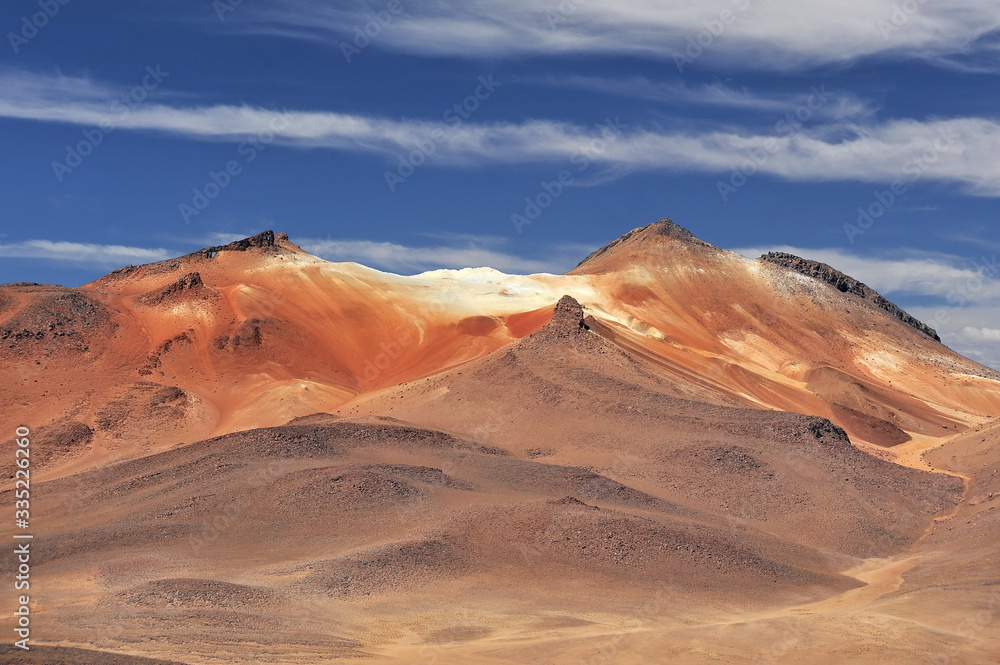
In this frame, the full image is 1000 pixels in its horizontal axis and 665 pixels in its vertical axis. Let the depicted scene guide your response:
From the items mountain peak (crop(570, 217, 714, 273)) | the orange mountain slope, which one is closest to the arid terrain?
the orange mountain slope

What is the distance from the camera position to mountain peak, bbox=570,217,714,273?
10506 centimetres

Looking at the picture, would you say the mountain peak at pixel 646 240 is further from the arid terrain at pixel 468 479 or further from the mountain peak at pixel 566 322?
the mountain peak at pixel 566 322

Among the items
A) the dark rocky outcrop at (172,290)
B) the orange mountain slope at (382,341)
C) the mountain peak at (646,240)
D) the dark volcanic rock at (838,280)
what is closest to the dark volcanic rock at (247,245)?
the orange mountain slope at (382,341)

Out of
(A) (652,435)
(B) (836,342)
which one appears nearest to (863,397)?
(B) (836,342)

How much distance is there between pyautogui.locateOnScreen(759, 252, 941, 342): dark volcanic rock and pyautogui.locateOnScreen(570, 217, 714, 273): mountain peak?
747 centimetres

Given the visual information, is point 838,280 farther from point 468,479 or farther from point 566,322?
point 468,479

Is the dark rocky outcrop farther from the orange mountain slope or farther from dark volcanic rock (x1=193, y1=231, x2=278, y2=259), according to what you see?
dark volcanic rock (x1=193, y1=231, x2=278, y2=259)

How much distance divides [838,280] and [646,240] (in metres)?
19.5

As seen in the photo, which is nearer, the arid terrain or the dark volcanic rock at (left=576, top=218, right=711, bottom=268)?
the arid terrain

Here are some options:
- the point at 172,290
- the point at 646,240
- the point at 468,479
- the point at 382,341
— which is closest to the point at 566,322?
the point at 468,479

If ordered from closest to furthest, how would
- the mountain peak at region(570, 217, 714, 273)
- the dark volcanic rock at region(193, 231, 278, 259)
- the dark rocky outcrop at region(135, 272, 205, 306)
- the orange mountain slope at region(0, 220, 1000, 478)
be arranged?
the orange mountain slope at region(0, 220, 1000, 478)
the dark rocky outcrop at region(135, 272, 205, 306)
the dark volcanic rock at region(193, 231, 278, 259)
the mountain peak at region(570, 217, 714, 273)

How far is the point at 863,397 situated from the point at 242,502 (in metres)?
49.9

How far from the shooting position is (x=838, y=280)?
107m

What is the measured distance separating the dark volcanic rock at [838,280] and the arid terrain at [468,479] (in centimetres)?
1675
